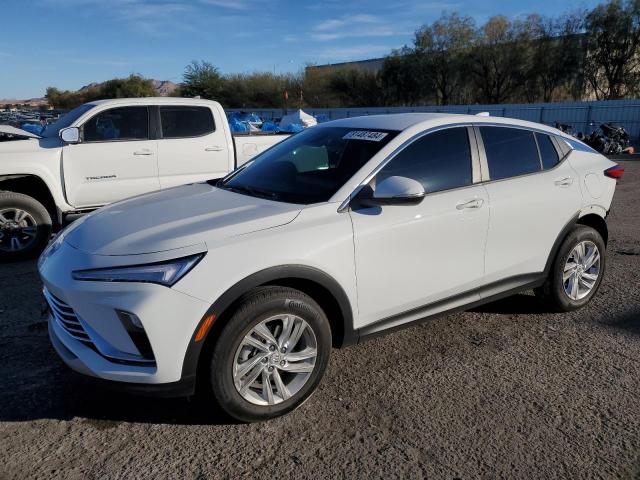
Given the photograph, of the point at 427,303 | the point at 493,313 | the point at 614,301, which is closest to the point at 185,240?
the point at 427,303

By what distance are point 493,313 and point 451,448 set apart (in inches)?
80.0

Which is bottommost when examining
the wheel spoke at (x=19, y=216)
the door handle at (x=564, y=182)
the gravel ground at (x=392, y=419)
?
the gravel ground at (x=392, y=419)

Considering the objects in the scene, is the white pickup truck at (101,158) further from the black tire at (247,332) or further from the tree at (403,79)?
the tree at (403,79)

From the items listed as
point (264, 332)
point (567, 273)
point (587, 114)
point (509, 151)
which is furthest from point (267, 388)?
point (587, 114)

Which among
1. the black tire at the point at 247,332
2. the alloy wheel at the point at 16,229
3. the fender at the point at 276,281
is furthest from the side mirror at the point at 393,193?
the alloy wheel at the point at 16,229

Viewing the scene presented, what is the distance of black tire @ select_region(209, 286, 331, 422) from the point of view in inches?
106

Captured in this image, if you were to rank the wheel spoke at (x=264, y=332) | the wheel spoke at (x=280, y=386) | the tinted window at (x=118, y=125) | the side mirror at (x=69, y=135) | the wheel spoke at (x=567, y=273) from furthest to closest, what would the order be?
1. the tinted window at (x=118, y=125)
2. the side mirror at (x=69, y=135)
3. the wheel spoke at (x=567, y=273)
4. the wheel spoke at (x=280, y=386)
5. the wheel spoke at (x=264, y=332)

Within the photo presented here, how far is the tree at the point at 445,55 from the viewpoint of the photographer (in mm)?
43625

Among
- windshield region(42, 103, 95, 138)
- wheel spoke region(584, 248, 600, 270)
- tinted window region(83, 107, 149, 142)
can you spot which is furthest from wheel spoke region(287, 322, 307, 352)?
windshield region(42, 103, 95, 138)

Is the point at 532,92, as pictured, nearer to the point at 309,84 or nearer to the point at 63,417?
the point at 309,84

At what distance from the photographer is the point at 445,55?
44.4 metres

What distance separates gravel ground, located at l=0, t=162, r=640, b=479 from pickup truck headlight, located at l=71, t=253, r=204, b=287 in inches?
35.0

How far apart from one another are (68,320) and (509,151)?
10.6 ft

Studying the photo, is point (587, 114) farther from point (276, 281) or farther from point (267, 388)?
point (267, 388)
